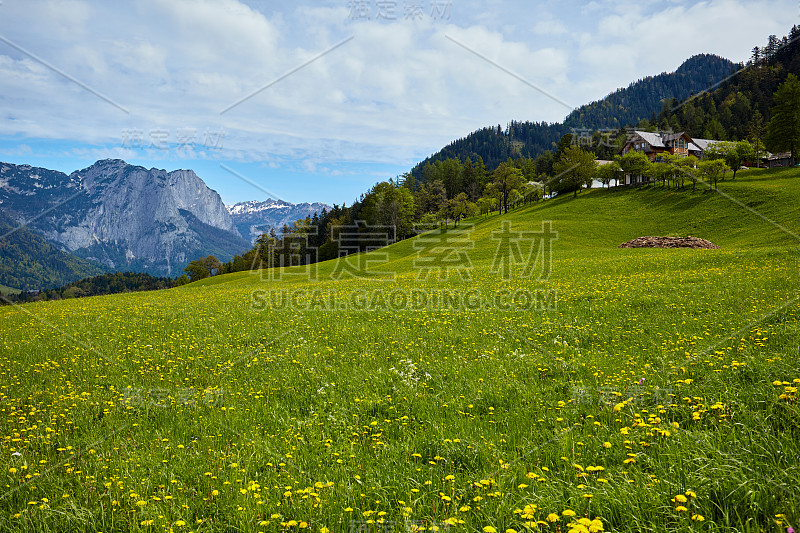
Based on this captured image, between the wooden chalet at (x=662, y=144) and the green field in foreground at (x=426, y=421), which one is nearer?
the green field in foreground at (x=426, y=421)

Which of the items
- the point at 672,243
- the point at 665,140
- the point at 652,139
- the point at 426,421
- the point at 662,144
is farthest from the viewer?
the point at 665,140

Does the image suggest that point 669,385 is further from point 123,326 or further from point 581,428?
point 123,326

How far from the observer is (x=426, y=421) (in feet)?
21.7

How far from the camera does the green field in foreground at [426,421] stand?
13.6 ft

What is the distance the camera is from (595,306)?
48.9ft

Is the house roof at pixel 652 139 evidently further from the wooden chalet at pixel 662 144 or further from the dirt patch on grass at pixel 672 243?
the dirt patch on grass at pixel 672 243

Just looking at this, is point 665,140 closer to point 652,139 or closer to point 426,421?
point 652,139

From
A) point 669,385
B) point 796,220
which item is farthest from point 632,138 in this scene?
point 669,385

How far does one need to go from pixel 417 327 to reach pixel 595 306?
6.94 m

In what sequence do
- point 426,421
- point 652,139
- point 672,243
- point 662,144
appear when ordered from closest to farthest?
point 426,421 < point 672,243 < point 652,139 < point 662,144

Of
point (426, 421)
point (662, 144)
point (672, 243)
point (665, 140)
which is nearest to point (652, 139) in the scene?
point (662, 144)

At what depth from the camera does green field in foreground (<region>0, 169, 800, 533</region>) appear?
13.6ft

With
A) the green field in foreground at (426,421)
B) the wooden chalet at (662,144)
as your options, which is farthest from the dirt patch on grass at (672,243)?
the wooden chalet at (662,144)

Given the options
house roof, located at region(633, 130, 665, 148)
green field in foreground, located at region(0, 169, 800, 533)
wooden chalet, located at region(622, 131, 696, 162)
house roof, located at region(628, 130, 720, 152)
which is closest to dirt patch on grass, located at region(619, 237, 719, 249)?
green field in foreground, located at region(0, 169, 800, 533)
